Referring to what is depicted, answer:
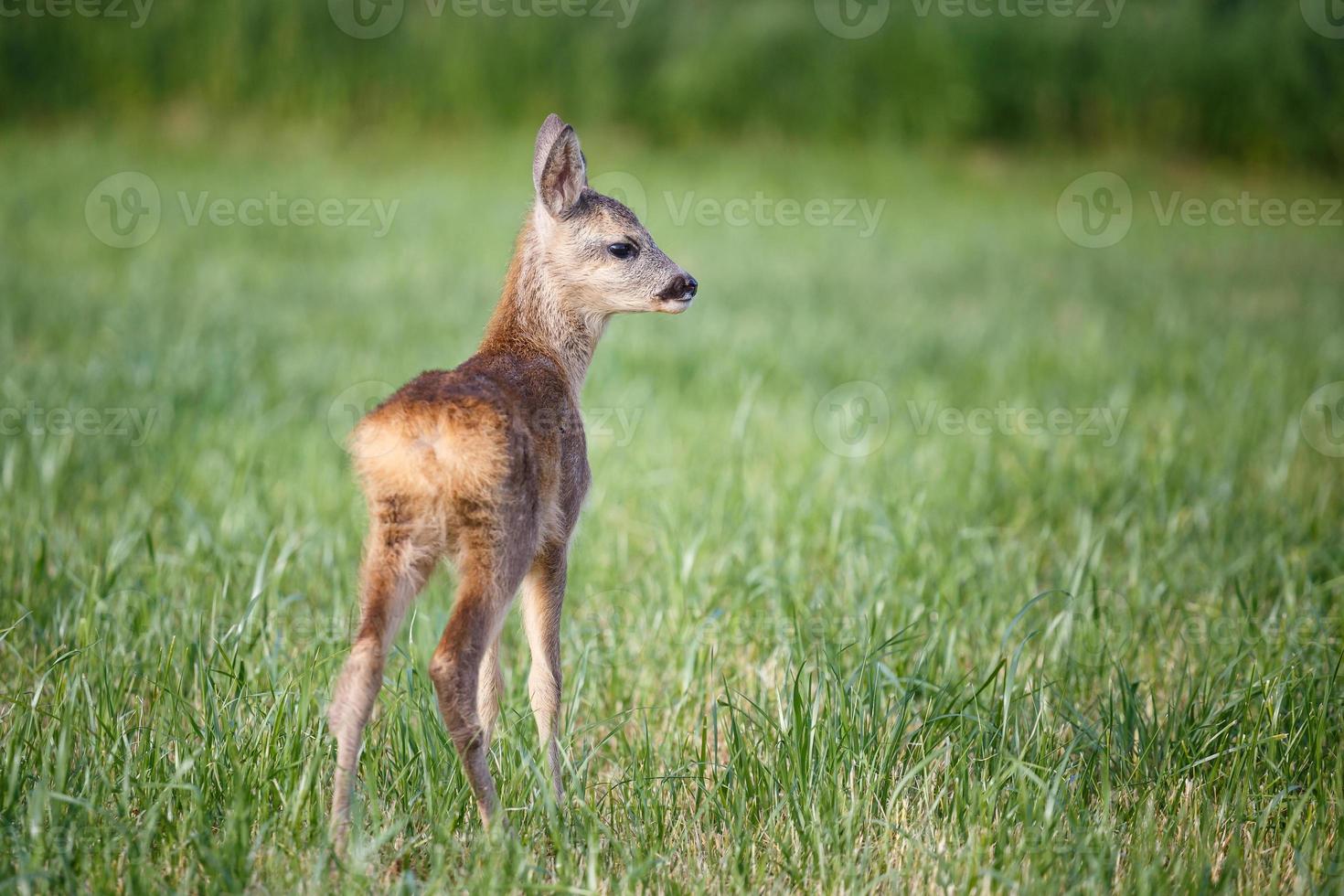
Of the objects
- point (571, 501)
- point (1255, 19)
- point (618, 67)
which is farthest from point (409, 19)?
point (571, 501)

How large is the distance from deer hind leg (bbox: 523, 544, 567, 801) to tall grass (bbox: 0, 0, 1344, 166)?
1590 cm

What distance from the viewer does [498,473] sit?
2500 millimetres

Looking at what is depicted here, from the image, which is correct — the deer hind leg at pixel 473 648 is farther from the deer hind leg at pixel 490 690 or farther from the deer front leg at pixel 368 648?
the deer hind leg at pixel 490 690

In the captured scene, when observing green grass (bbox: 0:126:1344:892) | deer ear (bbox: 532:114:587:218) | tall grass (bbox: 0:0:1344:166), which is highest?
tall grass (bbox: 0:0:1344:166)

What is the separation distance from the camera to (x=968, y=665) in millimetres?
3961

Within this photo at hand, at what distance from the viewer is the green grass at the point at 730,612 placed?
8.89 ft

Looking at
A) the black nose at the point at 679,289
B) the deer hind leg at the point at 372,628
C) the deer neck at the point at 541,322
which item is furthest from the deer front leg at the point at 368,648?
the black nose at the point at 679,289

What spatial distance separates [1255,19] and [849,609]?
57.8 feet

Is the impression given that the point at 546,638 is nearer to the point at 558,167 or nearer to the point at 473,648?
the point at 473,648

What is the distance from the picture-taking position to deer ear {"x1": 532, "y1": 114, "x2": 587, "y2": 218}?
120 inches

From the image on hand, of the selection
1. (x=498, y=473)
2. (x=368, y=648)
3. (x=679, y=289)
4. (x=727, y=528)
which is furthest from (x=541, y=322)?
(x=727, y=528)

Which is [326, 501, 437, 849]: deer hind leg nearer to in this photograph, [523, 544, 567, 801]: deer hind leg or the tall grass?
[523, 544, 567, 801]: deer hind leg

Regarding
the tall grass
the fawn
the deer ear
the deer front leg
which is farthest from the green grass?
the tall grass

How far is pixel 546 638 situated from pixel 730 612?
3.90ft
